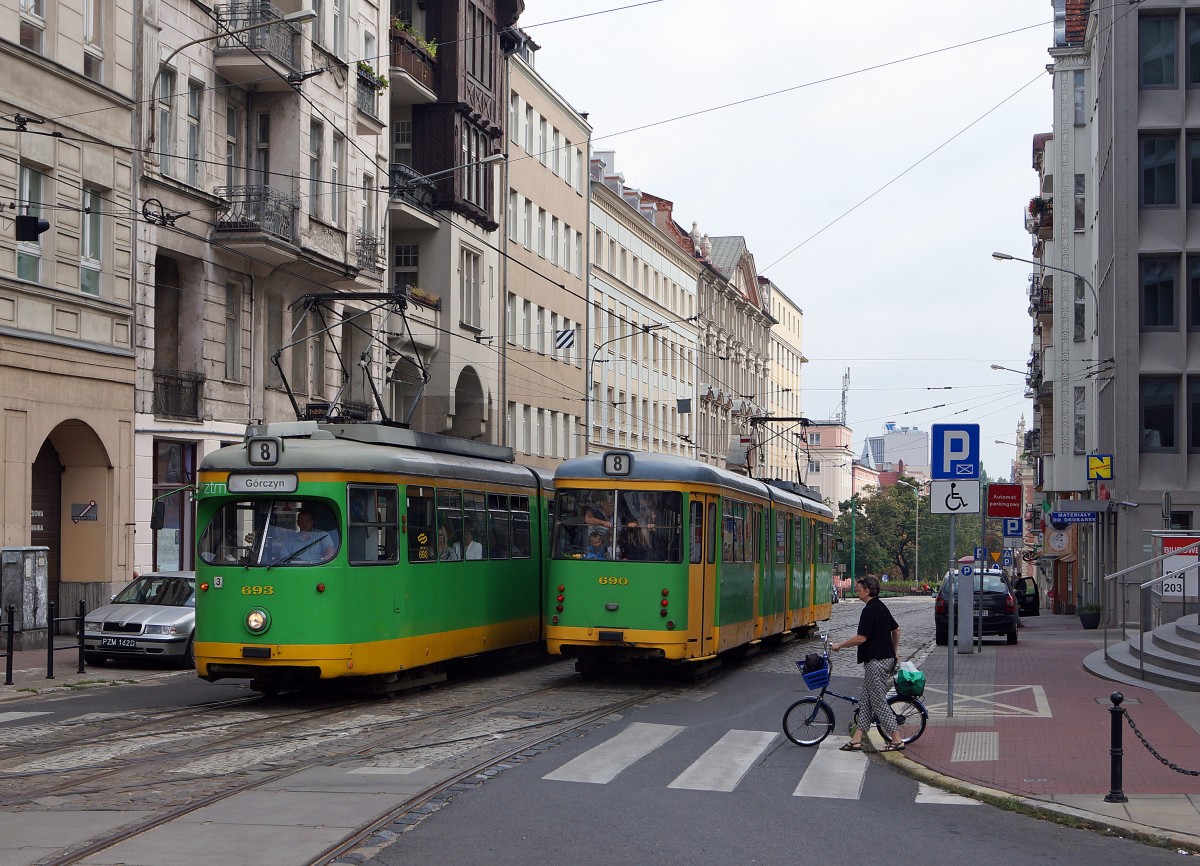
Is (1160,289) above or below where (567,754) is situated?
above

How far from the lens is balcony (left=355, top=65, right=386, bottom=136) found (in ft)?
127

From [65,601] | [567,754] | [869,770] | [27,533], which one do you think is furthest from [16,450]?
[869,770]

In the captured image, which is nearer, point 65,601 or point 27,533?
point 27,533

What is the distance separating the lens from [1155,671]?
69.1 ft

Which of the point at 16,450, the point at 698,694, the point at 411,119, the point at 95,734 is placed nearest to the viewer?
the point at 95,734

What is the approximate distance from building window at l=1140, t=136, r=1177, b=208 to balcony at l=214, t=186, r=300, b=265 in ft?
68.7

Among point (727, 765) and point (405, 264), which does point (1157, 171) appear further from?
point (727, 765)

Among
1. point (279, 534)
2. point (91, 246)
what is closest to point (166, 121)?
point (91, 246)

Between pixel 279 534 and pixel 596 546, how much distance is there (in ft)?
15.2

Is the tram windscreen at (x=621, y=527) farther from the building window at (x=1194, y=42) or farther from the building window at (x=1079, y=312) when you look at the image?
the building window at (x=1079, y=312)

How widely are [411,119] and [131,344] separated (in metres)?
17.2

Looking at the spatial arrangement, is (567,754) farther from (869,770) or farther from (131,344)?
(131,344)

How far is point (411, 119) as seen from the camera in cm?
4484

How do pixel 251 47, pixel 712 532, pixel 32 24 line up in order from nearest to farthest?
pixel 712 532 → pixel 32 24 → pixel 251 47
